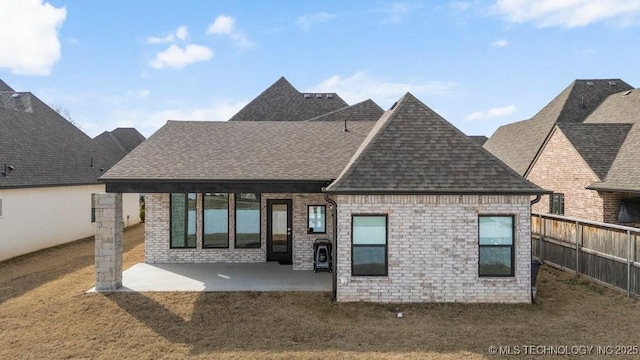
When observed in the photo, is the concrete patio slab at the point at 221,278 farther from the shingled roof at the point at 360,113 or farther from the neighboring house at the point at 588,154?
the neighboring house at the point at 588,154

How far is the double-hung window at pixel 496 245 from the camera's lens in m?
8.55

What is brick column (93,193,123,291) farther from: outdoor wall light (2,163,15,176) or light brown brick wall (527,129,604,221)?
light brown brick wall (527,129,604,221)

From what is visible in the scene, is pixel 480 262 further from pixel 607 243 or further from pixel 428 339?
pixel 607 243

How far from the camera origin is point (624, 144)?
14.6 m

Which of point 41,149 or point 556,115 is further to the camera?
point 556,115

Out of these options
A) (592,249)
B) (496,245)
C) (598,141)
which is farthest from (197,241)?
(598,141)

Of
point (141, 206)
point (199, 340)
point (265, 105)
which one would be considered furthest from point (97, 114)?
point (199, 340)

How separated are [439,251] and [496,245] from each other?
4.63ft

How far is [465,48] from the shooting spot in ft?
52.3

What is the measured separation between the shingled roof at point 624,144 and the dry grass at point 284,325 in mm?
5109

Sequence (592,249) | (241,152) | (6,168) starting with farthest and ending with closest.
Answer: (6,168) < (241,152) < (592,249)

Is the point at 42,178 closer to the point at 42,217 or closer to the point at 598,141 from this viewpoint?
the point at 42,217

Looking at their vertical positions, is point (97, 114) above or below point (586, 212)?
above

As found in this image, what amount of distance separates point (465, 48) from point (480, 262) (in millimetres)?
11118
